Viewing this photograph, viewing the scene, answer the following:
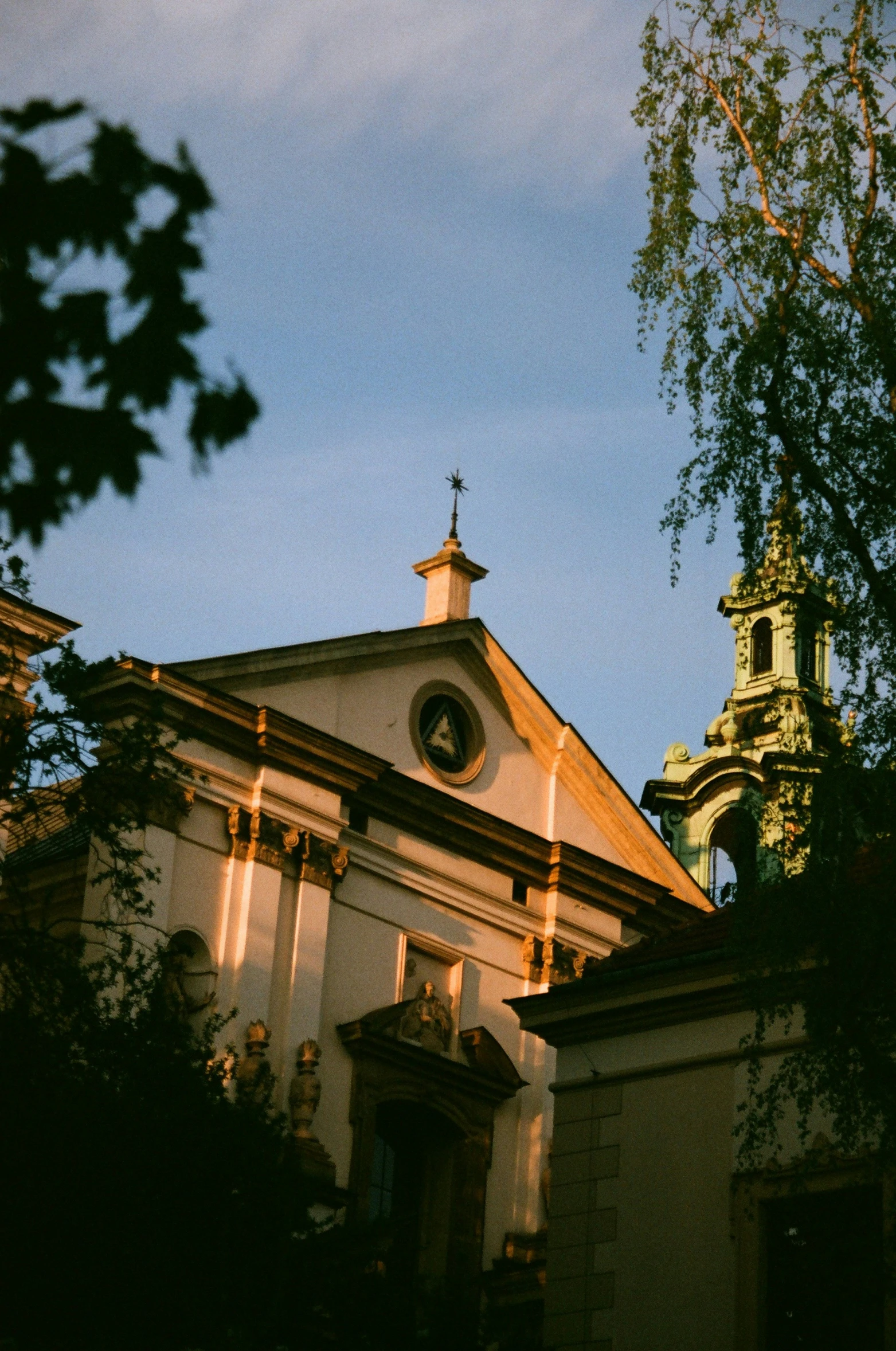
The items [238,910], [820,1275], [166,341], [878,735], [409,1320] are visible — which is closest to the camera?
[166,341]

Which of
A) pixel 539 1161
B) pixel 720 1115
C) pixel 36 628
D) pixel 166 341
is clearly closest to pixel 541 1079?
pixel 539 1161

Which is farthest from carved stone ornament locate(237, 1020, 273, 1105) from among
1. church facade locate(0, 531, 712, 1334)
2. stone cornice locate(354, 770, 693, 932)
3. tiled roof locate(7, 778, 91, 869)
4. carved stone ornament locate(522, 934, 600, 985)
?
carved stone ornament locate(522, 934, 600, 985)

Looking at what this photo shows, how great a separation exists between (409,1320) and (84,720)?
491 cm

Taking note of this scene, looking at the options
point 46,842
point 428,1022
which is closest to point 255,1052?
point 428,1022

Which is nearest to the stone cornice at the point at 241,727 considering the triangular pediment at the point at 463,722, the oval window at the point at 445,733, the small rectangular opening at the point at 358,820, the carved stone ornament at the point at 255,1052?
the triangular pediment at the point at 463,722

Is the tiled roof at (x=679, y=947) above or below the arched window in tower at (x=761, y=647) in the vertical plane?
below

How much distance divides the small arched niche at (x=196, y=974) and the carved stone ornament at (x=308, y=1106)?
1.39 m

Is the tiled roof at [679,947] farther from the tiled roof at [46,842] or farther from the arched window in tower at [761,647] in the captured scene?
the arched window in tower at [761,647]

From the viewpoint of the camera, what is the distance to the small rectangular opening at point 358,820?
28609 mm

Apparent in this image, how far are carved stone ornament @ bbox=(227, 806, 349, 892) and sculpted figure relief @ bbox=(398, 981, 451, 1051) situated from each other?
2.03 metres

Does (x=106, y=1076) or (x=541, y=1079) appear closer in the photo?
(x=106, y=1076)

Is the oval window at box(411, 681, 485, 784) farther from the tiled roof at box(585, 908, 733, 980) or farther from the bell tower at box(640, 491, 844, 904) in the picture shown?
the tiled roof at box(585, 908, 733, 980)

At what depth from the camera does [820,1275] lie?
16.7m

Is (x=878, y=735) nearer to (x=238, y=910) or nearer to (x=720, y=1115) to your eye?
(x=720, y=1115)
